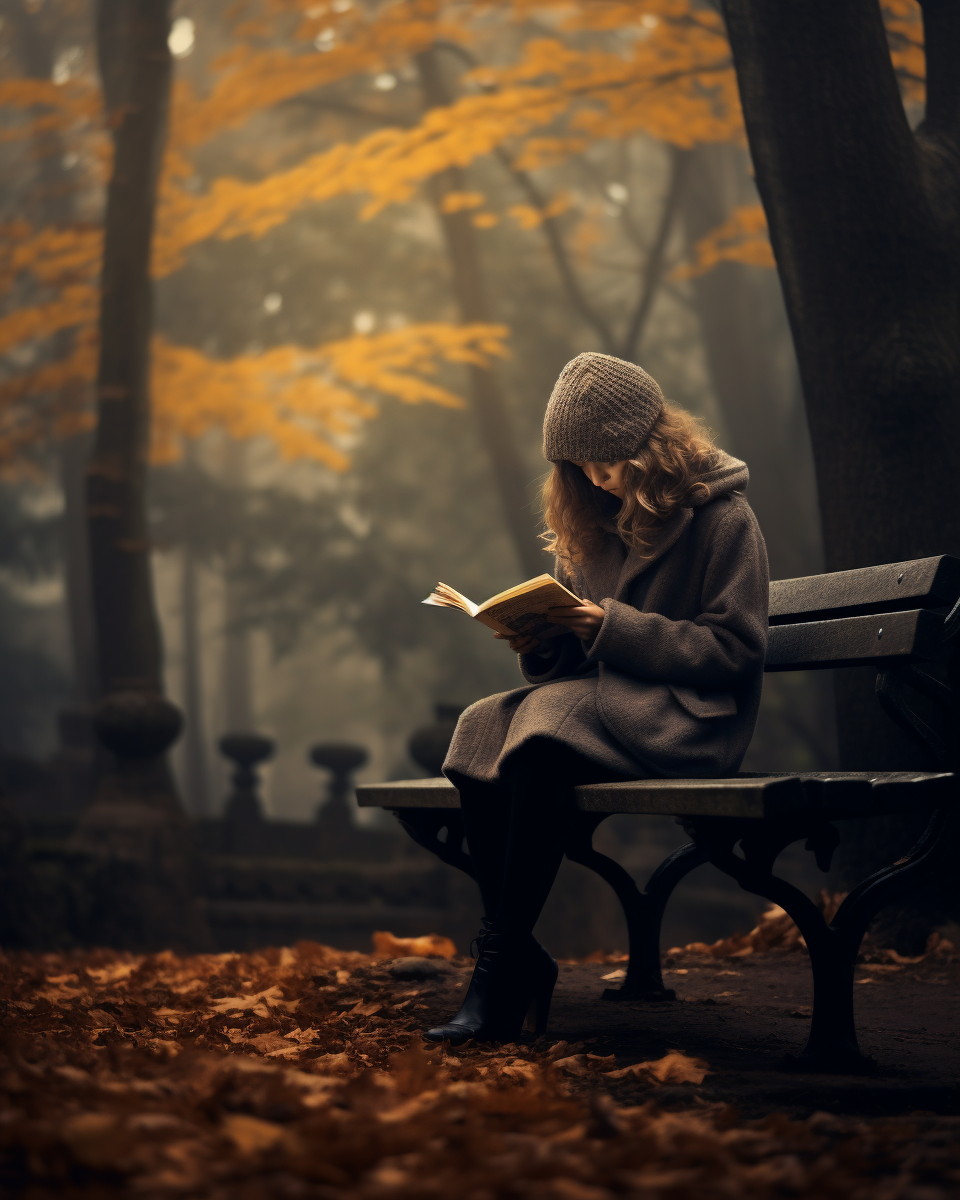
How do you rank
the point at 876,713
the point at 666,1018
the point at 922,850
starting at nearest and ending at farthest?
the point at 922,850 → the point at 666,1018 → the point at 876,713

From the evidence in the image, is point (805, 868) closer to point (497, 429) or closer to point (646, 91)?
point (497, 429)

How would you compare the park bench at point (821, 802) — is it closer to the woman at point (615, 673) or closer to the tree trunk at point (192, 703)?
the woman at point (615, 673)

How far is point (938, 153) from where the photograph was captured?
15.1 feet

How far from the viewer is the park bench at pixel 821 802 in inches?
101

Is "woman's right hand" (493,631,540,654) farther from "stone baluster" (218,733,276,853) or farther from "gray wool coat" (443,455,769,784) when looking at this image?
"stone baluster" (218,733,276,853)

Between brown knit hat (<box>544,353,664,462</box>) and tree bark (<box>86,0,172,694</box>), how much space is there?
263 inches

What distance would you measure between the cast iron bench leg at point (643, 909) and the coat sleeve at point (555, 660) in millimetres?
578

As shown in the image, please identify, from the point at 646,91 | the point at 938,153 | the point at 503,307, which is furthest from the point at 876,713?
the point at 503,307

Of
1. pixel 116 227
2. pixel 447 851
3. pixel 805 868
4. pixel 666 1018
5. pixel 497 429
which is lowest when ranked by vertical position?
pixel 805 868

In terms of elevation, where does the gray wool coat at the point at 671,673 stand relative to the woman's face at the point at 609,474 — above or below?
below

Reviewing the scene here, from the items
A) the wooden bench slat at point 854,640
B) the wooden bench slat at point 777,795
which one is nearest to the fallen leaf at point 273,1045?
the wooden bench slat at point 777,795

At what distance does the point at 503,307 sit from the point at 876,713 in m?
12.1

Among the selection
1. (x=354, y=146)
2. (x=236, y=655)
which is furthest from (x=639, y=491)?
(x=236, y=655)

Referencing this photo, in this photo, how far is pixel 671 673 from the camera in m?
2.96
